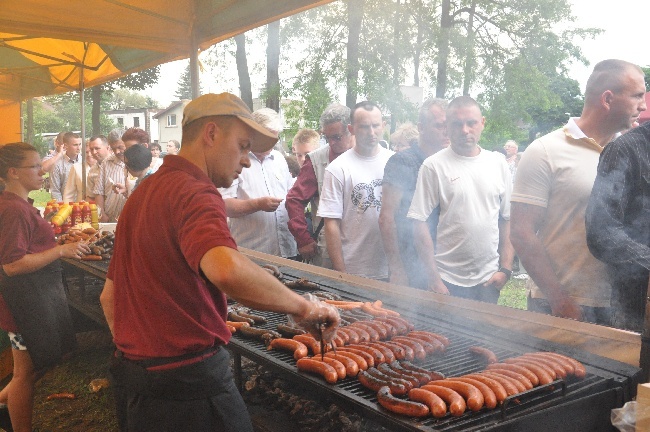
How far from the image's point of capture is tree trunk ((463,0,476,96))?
585cm

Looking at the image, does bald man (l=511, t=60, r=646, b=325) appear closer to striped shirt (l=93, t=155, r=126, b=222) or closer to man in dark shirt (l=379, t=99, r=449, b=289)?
man in dark shirt (l=379, t=99, r=449, b=289)

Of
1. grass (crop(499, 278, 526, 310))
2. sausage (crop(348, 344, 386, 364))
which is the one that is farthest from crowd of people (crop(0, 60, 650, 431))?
grass (crop(499, 278, 526, 310))

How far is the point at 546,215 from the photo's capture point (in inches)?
135

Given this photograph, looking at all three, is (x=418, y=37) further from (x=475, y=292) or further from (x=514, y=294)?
(x=514, y=294)

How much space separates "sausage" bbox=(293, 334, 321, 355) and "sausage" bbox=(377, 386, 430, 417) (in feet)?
2.39

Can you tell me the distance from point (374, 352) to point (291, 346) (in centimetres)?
45

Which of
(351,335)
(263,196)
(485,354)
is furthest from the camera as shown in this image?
(263,196)

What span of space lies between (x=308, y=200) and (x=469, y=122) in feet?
5.82

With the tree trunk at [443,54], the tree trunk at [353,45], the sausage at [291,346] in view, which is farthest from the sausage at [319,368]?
the tree trunk at [443,54]

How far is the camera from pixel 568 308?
129 inches

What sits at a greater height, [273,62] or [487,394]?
[273,62]

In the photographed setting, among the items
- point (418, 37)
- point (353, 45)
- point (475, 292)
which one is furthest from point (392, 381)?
point (418, 37)

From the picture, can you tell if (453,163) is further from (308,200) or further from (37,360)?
(37,360)

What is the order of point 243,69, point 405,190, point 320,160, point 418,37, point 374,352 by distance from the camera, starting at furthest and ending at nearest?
point 243,69
point 418,37
point 320,160
point 405,190
point 374,352
